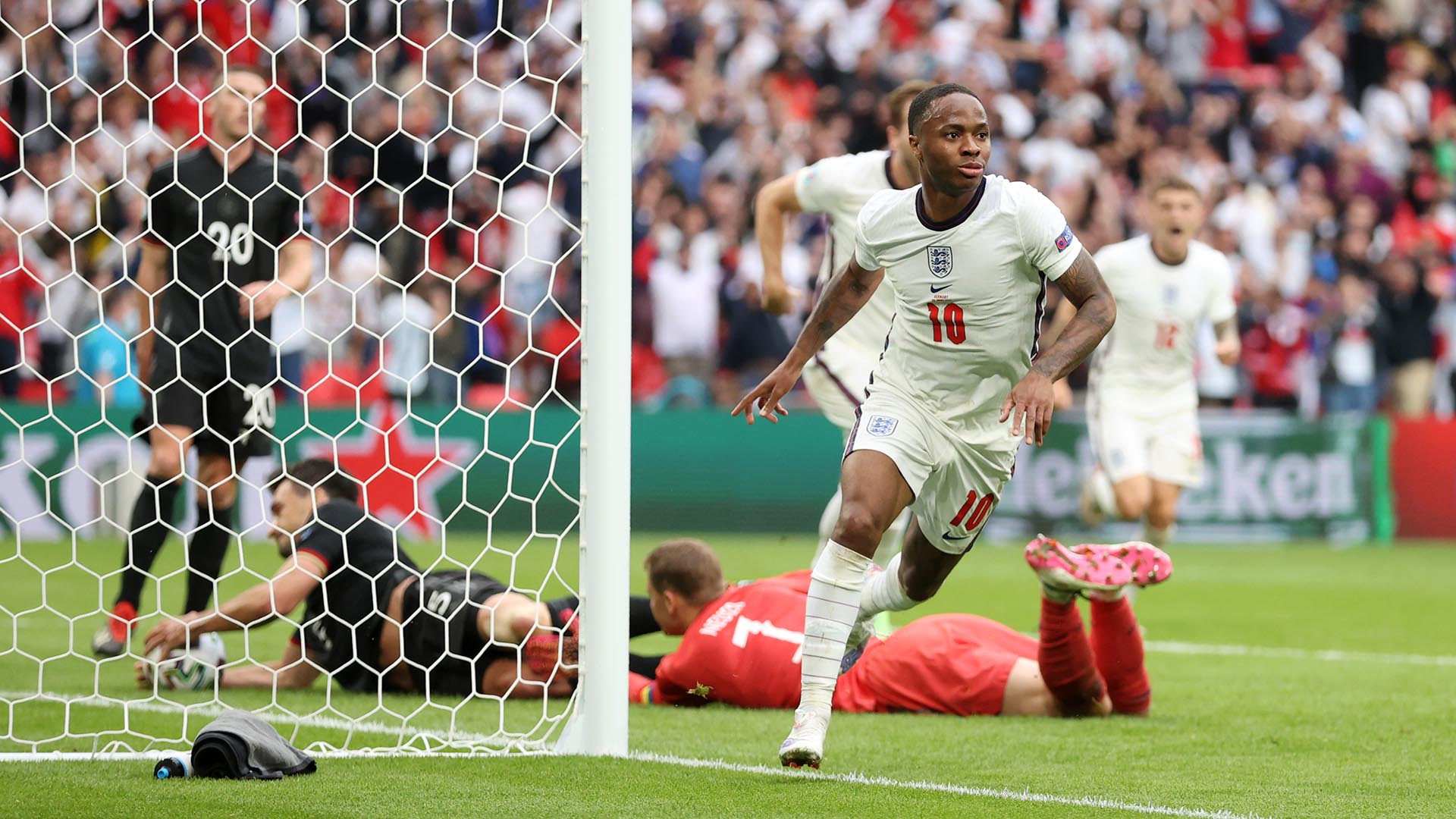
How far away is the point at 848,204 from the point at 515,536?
200 inches

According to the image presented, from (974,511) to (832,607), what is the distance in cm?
61

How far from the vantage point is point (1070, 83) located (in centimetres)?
2008

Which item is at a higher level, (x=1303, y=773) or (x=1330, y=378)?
(x=1330, y=378)

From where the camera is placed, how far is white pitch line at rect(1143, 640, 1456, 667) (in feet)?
27.2

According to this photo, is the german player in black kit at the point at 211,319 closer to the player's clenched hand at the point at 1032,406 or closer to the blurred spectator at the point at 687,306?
the player's clenched hand at the point at 1032,406

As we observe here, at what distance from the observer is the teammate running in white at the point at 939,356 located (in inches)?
198

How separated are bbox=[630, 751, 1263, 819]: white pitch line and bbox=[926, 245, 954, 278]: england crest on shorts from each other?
142 centimetres

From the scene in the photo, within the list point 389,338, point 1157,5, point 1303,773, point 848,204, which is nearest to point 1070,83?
point 1157,5

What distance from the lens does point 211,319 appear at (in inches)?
301

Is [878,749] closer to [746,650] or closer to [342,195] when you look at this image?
[746,650]

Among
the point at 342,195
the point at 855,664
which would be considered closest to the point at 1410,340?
the point at 342,195

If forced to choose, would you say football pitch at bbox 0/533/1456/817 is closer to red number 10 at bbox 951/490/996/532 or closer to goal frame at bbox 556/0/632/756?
goal frame at bbox 556/0/632/756

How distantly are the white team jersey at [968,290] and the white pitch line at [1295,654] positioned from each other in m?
3.27

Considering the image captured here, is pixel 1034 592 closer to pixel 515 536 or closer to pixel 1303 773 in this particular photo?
pixel 515 536
